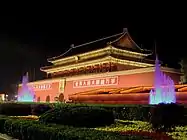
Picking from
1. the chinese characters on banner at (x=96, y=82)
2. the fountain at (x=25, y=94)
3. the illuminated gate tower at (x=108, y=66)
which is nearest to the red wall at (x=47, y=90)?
the fountain at (x=25, y=94)

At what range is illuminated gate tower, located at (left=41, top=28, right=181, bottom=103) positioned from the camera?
2944 cm

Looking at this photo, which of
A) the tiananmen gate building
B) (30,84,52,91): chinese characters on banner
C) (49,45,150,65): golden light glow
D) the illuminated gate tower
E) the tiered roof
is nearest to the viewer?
the tiananmen gate building

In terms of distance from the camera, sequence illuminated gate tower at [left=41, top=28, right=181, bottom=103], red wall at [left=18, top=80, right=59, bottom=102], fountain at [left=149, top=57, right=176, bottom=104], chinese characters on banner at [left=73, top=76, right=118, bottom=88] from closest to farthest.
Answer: fountain at [left=149, top=57, right=176, bottom=104], illuminated gate tower at [left=41, top=28, right=181, bottom=103], chinese characters on banner at [left=73, top=76, right=118, bottom=88], red wall at [left=18, top=80, right=59, bottom=102]

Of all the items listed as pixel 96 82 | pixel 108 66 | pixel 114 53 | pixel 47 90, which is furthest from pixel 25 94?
pixel 96 82

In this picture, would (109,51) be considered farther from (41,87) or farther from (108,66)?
(41,87)

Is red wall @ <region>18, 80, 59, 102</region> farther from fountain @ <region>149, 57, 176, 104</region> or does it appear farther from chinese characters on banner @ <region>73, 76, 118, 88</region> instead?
fountain @ <region>149, 57, 176, 104</region>

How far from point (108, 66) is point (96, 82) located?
13.3 ft

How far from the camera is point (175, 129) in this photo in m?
10.2

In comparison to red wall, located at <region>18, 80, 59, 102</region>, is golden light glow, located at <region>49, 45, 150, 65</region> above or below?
above

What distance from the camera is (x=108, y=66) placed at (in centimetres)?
3722

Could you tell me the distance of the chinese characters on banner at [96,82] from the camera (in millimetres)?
31066

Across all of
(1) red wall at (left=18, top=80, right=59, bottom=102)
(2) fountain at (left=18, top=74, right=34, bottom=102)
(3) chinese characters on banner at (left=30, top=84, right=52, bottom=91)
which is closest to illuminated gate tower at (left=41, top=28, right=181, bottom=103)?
(1) red wall at (left=18, top=80, right=59, bottom=102)

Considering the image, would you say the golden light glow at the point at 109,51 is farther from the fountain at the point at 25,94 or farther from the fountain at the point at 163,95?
the fountain at the point at 163,95

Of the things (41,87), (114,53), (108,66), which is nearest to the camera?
(108,66)
